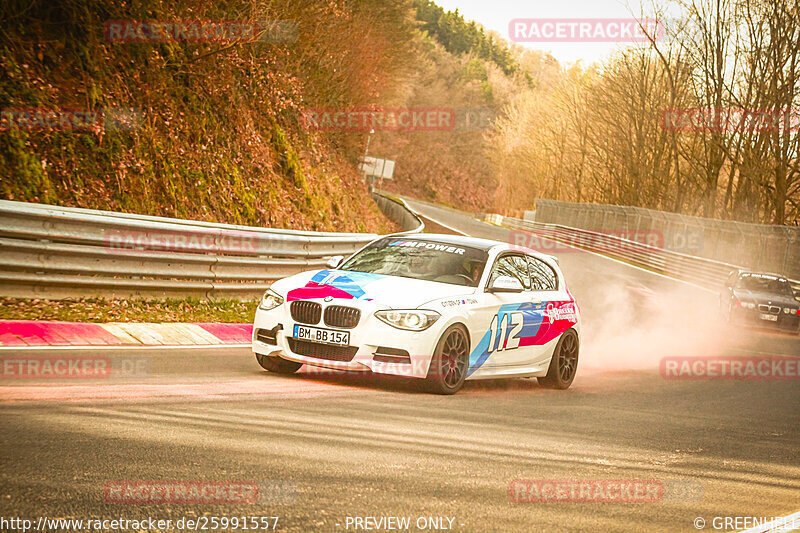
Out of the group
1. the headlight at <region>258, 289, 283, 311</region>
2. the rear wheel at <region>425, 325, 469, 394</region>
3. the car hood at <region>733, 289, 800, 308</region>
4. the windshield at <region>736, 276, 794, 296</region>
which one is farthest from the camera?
the windshield at <region>736, 276, 794, 296</region>

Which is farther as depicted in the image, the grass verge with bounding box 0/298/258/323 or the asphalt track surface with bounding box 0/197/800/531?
the grass verge with bounding box 0/298/258/323

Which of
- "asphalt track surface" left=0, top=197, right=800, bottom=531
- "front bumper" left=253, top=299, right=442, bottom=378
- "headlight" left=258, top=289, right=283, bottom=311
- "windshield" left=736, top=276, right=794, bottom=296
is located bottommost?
"asphalt track surface" left=0, top=197, right=800, bottom=531

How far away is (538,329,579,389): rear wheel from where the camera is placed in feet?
34.6

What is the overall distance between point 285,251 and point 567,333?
588 centimetres

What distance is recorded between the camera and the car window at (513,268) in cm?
988

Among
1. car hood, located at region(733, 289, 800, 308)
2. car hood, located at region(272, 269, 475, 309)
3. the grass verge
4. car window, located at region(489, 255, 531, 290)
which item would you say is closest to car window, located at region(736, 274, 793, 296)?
car hood, located at region(733, 289, 800, 308)

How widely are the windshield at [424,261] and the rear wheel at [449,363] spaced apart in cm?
75

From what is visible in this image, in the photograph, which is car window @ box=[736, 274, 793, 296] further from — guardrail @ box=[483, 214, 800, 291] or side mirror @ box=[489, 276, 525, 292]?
side mirror @ box=[489, 276, 525, 292]

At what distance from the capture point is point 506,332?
956 cm

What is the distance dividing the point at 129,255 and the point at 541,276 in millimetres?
5178

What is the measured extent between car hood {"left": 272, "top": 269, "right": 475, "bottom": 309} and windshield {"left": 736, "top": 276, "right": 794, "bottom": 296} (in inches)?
688

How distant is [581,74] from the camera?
79125mm

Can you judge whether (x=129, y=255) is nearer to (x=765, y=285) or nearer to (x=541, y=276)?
(x=541, y=276)

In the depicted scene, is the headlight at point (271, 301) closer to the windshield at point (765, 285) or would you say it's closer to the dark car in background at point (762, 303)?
the dark car in background at point (762, 303)
